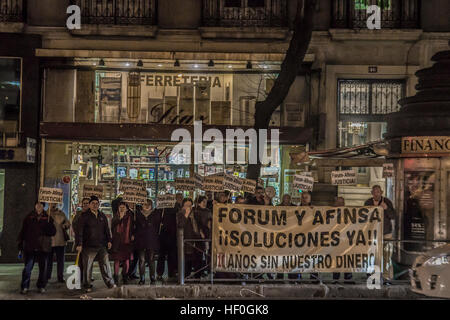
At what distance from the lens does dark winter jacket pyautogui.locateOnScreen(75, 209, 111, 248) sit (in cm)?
1173

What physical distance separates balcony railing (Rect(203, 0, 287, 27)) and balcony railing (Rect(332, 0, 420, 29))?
5.55 ft

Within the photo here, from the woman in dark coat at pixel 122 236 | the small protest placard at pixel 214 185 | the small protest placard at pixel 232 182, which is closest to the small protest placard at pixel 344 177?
the small protest placard at pixel 232 182

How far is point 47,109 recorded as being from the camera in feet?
55.8

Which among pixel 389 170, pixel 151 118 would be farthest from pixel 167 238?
pixel 151 118

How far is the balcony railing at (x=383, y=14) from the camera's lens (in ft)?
57.3

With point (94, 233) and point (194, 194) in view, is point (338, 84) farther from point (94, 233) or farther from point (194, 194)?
point (94, 233)

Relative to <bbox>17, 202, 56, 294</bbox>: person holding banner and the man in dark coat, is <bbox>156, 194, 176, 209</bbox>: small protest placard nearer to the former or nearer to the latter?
the man in dark coat

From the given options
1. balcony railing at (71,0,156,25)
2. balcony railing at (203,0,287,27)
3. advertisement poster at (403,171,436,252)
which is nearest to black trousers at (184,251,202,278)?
advertisement poster at (403,171,436,252)

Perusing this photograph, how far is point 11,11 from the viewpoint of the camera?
55.6ft

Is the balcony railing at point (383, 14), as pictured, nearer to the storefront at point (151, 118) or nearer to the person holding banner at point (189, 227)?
the storefront at point (151, 118)

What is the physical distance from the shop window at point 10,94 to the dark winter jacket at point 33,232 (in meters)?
5.76

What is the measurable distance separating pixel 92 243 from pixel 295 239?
417 cm

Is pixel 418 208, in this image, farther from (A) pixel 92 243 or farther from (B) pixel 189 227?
(A) pixel 92 243
